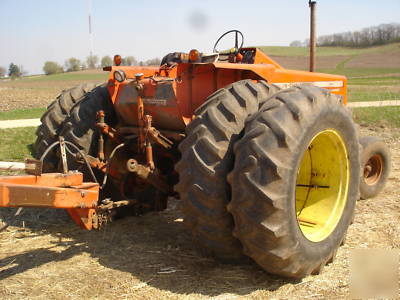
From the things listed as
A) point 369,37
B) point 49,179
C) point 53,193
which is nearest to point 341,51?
point 369,37

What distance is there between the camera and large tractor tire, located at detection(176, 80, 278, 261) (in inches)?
123

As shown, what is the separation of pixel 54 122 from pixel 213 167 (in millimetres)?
2626

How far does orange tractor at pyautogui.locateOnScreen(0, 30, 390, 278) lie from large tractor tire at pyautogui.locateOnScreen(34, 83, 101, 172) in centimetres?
4

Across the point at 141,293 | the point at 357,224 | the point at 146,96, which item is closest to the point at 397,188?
the point at 357,224

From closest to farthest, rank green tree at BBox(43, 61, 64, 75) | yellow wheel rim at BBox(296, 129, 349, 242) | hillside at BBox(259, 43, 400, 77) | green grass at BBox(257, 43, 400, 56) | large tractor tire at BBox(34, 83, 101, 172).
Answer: yellow wheel rim at BBox(296, 129, 349, 242) < large tractor tire at BBox(34, 83, 101, 172) < hillside at BBox(259, 43, 400, 77) < green grass at BBox(257, 43, 400, 56) < green tree at BBox(43, 61, 64, 75)

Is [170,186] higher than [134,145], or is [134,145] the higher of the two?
[134,145]

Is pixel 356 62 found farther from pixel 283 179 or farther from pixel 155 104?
pixel 283 179

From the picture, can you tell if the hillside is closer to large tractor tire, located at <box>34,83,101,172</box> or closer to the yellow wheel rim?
large tractor tire, located at <box>34,83,101,172</box>

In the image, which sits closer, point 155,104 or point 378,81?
point 155,104

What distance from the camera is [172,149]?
4.25 meters

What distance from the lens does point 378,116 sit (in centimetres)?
1193

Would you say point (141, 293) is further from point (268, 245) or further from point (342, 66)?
point (342, 66)

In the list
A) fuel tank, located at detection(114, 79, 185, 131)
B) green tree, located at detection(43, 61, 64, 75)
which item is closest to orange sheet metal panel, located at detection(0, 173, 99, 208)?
fuel tank, located at detection(114, 79, 185, 131)

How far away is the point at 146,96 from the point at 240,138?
125 cm
